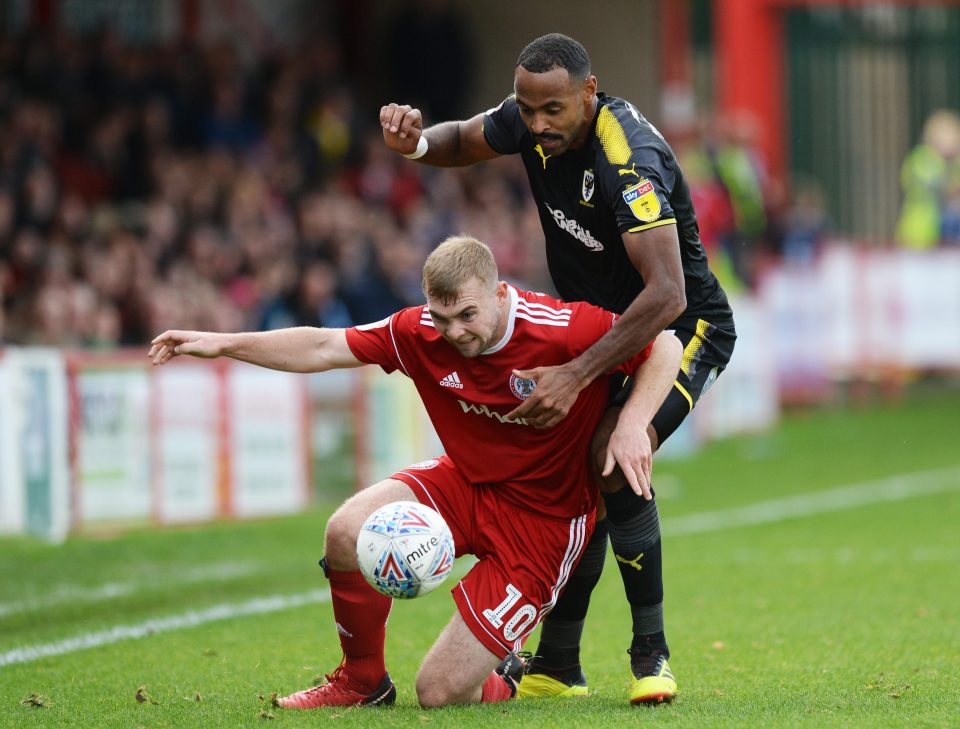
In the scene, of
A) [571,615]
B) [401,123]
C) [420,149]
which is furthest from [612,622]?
[401,123]

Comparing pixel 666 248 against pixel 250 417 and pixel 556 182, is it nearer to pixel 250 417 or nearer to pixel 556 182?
pixel 556 182

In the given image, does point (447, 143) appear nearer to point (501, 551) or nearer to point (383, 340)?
point (383, 340)

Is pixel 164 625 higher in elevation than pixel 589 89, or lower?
lower

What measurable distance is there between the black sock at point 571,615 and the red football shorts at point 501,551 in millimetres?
299

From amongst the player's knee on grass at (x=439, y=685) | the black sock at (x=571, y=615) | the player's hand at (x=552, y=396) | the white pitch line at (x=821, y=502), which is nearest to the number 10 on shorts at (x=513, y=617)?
the player's knee on grass at (x=439, y=685)

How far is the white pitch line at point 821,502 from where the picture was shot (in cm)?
1184

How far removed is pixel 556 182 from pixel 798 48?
18.8 metres

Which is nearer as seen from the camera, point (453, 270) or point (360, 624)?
point (453, 270)

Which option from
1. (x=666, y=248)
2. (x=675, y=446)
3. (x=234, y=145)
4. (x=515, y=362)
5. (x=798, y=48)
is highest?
(x=798, y=48)

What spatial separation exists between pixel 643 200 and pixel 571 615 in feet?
5.69

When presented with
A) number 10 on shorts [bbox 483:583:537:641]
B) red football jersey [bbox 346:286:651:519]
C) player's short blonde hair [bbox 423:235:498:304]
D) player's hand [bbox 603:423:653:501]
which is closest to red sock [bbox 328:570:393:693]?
number 10 on shorts [bbox 483:583:537:641]

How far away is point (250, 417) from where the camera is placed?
40.3 ft

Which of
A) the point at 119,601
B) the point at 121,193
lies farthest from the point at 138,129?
the point at 119,601

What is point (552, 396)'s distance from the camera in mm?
5629
